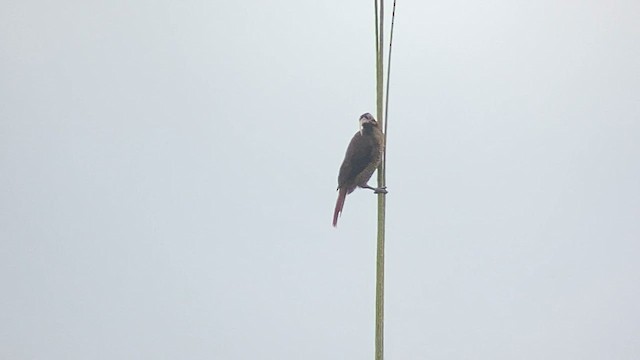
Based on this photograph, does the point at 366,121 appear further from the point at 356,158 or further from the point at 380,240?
the point at 380,240

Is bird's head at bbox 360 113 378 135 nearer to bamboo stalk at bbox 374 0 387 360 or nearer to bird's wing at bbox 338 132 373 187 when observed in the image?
bird's wing at bbox 338 132 373 187

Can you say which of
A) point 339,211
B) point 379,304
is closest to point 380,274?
point 379,304

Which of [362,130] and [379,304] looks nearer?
[379,304]

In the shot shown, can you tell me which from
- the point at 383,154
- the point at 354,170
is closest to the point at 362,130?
the point at 354,170

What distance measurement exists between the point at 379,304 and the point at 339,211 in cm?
30

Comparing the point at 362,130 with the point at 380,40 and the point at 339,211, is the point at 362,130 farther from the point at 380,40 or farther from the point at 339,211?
the point at 380,40

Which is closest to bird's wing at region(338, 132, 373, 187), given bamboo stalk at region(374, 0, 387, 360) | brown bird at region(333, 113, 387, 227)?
Result: brown bird at region(333, 113, 387, 227)

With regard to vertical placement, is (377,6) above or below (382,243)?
above

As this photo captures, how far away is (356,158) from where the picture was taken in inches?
22.8

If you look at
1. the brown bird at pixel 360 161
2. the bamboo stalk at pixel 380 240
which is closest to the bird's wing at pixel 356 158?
the brown bird at pixel 360 161

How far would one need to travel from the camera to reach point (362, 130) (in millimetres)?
575

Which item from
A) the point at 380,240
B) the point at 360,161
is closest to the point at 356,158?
the point at 360,161

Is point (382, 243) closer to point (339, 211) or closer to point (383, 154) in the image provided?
point (383, 154)

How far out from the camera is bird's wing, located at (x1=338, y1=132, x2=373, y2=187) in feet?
1.86
